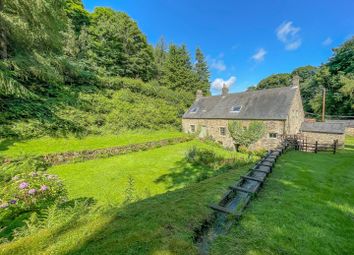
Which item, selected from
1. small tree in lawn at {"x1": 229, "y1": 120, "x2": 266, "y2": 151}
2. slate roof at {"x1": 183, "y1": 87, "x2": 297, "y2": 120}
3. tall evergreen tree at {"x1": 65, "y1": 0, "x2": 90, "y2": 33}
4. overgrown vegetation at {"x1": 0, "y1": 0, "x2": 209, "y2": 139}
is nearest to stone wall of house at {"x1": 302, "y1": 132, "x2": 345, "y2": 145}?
slate roof at {"x1": 183, "y1": 87, "x2": 297, "y2": 120}

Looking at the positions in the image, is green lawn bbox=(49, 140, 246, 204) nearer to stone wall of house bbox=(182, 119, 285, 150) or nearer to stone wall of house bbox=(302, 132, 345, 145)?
stone wall of house bbox=(182, 119, 285, 150)

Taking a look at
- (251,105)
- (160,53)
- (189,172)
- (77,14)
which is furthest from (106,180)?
(160,53)

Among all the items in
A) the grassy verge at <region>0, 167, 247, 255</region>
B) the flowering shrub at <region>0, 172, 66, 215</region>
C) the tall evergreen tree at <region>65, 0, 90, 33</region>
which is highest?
the tall evergreen tree at <region>65, 0, 90, 33</region>

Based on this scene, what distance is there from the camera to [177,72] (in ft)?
131

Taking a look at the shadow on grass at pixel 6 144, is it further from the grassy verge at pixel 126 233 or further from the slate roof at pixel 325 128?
Answer: the slate roof at pixel 325 128

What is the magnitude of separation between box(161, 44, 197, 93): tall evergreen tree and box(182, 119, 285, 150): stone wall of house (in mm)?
15589

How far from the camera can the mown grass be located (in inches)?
103

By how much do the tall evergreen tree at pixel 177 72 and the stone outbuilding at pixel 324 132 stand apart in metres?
25.2

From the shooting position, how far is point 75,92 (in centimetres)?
1859

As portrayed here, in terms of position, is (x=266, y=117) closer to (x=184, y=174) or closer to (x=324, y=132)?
(x=324, y=132)

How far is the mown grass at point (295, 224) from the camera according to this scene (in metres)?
2.63

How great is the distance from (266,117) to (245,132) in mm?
2562

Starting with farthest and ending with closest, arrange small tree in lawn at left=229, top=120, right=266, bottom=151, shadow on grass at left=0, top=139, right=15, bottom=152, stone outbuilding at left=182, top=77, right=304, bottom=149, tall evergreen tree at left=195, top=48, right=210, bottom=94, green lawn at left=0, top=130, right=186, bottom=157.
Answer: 1. tall evergreen tree at left=195, top=48, right=210, bottom=94
2. small tree in lawn at left=229, top=120, right=266, bottom=151
3. stone outbuilding at left=182, top=77, right=304, bottom=149
4. shadow on grass at left=0, top=139, right=15, bottom=152
5. green lawn at left=0, top=130, right=186, bottom=157

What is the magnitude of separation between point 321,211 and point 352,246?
3.67ft
